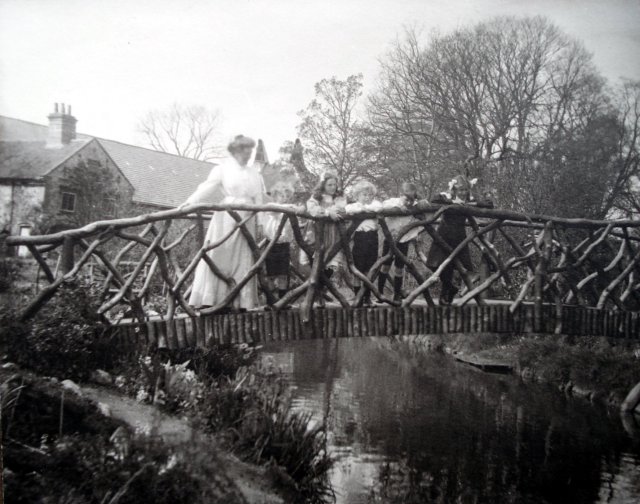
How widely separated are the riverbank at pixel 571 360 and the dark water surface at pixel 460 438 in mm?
394

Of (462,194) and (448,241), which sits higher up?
(462,194)

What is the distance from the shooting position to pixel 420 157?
630 inches

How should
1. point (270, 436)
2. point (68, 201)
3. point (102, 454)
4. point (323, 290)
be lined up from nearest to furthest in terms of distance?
point (102, 454) → point (270, 436) → point (323, 290) → point (68, 201)

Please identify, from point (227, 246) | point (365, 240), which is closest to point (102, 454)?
point (227, 246)

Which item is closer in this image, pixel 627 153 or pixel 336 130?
pixel 627 153

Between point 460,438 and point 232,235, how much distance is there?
14.5 ft

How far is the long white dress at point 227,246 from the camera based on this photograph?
548 cm

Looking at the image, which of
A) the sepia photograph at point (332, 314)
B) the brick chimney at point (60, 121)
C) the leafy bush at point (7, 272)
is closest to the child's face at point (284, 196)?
the sepia photograph at point (332, 314)

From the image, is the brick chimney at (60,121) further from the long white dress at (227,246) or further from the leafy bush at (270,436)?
the leafy bush at (270,436)

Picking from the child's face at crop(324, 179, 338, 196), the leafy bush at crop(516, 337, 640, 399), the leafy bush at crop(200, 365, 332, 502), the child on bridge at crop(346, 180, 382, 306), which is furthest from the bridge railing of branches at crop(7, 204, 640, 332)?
the leafy bush at crop(516, 337, 640, 399)

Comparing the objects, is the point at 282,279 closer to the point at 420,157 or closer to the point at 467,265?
the point at 467,265

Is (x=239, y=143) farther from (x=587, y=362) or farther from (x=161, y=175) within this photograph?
A: (x=161, y=175)

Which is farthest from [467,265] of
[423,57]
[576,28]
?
[423,57]

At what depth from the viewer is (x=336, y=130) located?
1030 cm
